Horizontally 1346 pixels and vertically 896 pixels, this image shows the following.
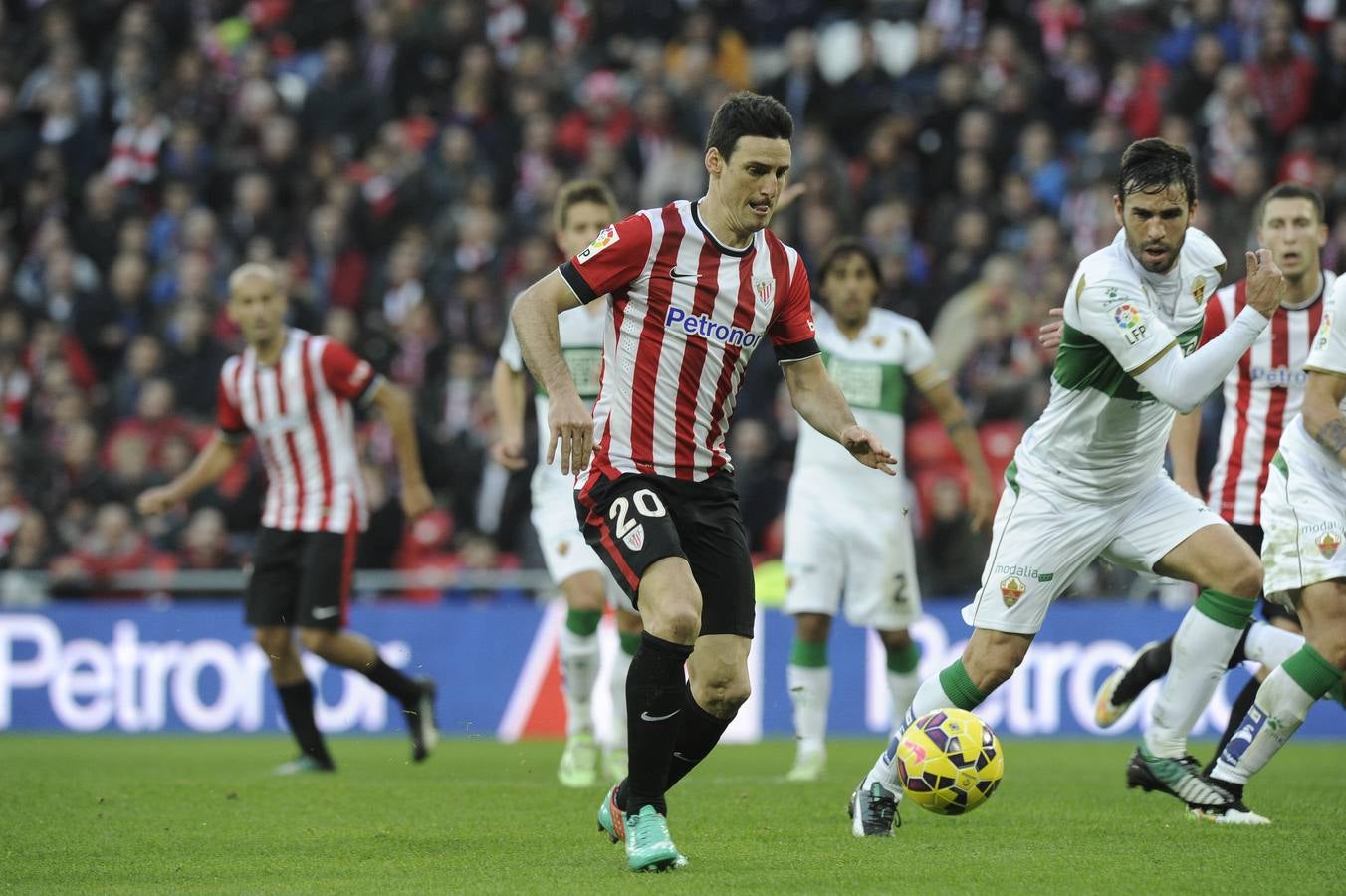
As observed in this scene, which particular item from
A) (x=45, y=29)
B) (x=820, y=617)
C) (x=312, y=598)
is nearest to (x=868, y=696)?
(x=820, y=617)

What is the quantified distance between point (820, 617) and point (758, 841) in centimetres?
324

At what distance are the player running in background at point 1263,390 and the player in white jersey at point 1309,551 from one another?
94 cm

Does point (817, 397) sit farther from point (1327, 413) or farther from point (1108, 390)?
point (1327, 413)

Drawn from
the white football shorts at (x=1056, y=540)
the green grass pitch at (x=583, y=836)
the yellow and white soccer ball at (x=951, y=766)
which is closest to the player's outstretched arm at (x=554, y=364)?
the green grass pitch at (x=583, y=836)

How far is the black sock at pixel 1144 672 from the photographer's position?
8812 millimetres

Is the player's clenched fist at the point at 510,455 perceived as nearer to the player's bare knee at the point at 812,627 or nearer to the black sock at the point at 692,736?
the player's bare knee at the point at 812,627

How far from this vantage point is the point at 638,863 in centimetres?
591

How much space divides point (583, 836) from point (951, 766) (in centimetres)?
143

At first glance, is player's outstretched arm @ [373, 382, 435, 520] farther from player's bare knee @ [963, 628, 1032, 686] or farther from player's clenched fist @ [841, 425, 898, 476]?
player's clenched fist @ [841, 425, 898, 476]

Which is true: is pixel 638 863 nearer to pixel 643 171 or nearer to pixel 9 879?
pixel 9 879

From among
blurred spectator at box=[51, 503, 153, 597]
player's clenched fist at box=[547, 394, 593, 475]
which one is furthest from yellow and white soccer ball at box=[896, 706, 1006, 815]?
blurred spectator at box=[51, 503, 153, 597]

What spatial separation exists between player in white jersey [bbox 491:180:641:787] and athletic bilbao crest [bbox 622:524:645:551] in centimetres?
330

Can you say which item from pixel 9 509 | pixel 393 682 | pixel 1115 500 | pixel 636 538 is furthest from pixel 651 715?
pixel 9 509

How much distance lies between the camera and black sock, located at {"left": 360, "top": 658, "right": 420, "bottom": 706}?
10521mm
